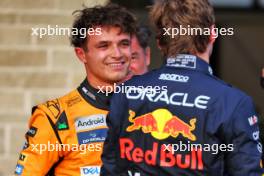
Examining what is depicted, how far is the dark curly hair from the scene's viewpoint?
3.31 meters

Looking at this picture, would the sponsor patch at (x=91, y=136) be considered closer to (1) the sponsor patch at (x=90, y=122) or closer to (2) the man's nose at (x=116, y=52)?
(1) the sponsor patch at (x=90, y=122)

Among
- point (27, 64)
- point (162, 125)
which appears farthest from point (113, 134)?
point (27, 64)

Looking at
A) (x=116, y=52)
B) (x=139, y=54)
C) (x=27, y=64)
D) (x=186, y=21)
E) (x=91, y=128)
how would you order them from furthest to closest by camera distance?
(x=27, y=64), (x=139, y=54), (x=116, y=52), (x=91, y=128), (x=186, y=21)

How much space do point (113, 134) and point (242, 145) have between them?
48cm

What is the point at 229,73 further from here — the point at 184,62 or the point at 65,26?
the point at 184,62

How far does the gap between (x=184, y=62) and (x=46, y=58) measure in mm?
2397

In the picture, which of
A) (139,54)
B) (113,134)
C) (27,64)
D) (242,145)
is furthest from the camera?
(27,64)

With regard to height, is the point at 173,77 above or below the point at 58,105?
above

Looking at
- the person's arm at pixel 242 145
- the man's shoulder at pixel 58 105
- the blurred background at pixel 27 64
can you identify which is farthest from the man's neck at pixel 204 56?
the blurred background at pixel 27 64

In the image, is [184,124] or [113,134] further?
[113,134]

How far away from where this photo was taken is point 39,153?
3045mm

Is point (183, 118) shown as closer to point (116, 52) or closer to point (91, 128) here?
point (91, 128)

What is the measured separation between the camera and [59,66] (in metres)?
4.77

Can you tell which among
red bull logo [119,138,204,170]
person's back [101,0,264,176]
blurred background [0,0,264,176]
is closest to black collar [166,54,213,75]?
person's back [101,0,264,176]
